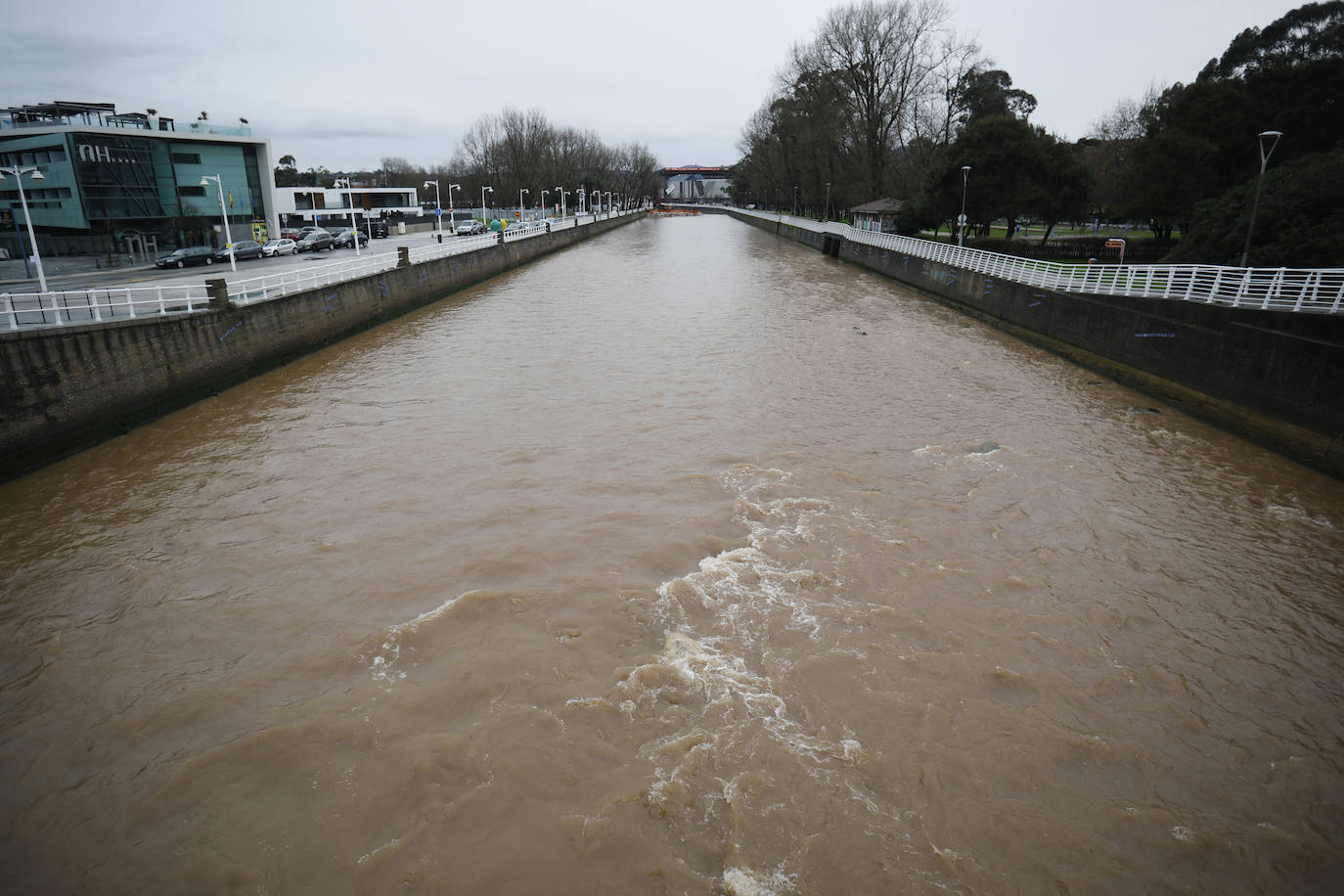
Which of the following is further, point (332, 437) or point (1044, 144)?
point (1044, 144)

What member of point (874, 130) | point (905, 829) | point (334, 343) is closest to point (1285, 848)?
point (905, 829)

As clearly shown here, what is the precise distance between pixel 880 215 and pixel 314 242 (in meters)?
36.4

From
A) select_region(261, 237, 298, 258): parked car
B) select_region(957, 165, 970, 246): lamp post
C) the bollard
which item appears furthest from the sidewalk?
select_region(957, 165, 970, 246): lamp post

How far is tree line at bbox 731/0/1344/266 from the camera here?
21.2 metres

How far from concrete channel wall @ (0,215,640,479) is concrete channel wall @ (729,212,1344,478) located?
20.8 meters

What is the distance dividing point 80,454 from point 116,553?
4540 millimetres

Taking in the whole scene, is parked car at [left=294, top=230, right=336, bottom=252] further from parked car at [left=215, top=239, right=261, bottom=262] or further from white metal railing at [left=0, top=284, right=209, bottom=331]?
white metal railing at [left=0, top=284, right=209, bottom=331]

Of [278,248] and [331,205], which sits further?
[331,205]

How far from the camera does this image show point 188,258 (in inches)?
→ 1172

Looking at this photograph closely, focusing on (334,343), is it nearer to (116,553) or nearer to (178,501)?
(178,501)

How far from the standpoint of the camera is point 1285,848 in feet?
16.4

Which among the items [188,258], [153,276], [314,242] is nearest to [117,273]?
[188,258]

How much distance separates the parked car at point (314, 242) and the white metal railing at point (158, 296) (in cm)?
1182

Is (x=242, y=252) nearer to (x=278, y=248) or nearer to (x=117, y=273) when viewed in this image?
(x=278, y=248)
